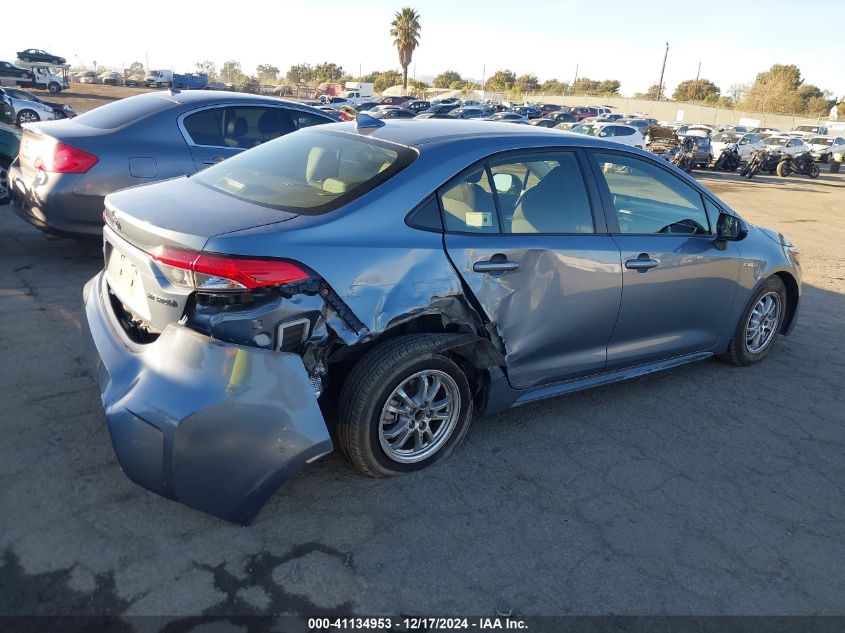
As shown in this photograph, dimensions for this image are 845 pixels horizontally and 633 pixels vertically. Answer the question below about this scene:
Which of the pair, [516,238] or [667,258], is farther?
[667,258]

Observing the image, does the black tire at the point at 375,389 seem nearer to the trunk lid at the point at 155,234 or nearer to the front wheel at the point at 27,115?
the trunk lid at the point at 155,234

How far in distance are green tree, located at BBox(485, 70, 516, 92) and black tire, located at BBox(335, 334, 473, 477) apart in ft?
308

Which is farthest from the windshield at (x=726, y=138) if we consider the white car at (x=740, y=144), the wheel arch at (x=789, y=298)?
the wheel arch at (x=789, y=298)

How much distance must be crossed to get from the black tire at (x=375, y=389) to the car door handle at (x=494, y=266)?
380mm

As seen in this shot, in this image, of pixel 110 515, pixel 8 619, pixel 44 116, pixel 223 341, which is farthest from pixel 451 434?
pixel 44 116

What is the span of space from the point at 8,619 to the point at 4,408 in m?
1.63

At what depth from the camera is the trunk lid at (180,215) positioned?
257cm

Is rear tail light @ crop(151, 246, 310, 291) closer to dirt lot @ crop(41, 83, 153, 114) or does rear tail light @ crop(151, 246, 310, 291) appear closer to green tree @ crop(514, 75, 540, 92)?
dirt lot @ crop(41, 83, 153, 114)

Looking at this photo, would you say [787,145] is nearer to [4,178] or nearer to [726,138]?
[726,138]

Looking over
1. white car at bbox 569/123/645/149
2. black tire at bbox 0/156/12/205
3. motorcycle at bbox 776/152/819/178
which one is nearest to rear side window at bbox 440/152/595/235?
black tire at bbox 0/156/12/205

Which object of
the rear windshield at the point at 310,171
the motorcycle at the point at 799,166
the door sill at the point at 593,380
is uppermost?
the rear windshield at the point at 310,171

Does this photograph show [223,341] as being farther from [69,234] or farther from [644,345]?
[69,234]

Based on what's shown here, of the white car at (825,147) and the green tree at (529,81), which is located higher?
the green tree at (529,81)

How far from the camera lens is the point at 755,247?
445 cm
